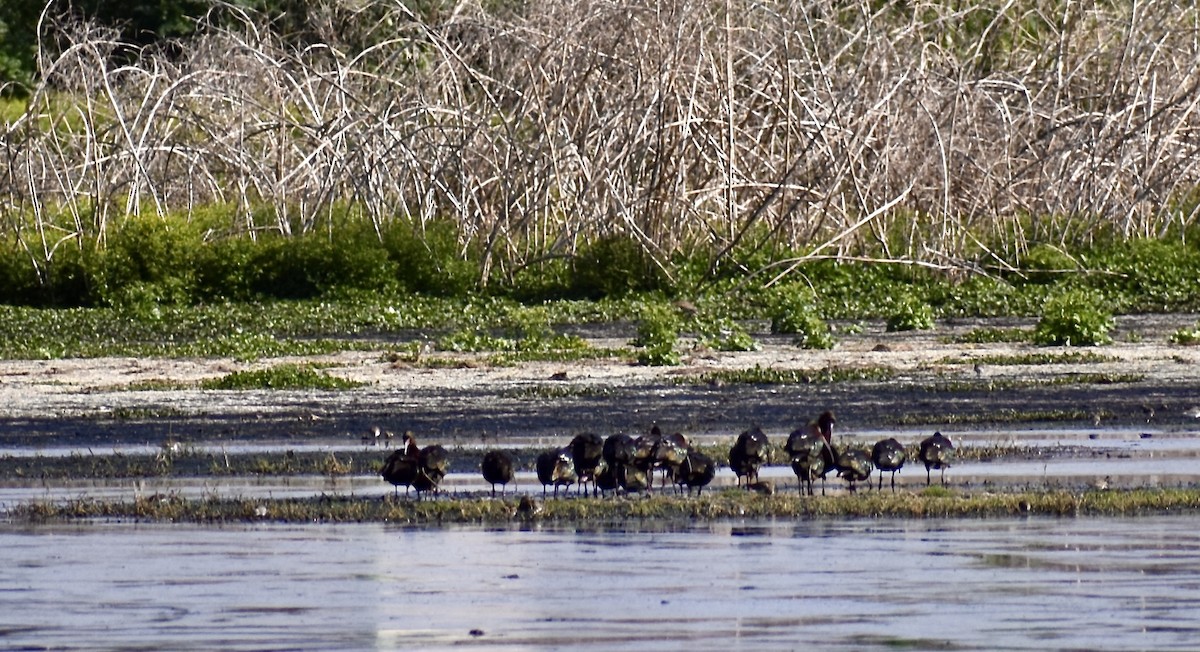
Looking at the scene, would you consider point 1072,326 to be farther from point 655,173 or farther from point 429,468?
point 429,468

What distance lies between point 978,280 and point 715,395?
8.94 meters

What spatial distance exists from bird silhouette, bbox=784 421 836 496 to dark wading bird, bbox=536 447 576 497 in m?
1.02

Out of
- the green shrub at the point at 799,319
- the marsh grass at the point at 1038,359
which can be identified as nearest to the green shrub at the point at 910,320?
the green shrub at the point at 799,319

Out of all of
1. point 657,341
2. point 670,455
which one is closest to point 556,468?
point 670,455

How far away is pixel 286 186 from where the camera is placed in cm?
2911

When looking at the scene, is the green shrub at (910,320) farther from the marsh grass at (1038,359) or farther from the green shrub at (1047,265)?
the green shrub at (1047,265)

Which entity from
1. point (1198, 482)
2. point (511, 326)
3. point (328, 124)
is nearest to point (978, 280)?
point (511, 326)

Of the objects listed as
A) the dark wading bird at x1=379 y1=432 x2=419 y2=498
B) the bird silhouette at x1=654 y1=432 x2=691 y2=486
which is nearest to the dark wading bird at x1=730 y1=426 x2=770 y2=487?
the bird silhouette at x1=654 y1=432 x2=691 y2=486

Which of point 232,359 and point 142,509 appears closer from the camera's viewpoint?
point 142,509

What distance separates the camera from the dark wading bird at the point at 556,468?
35.6 feet

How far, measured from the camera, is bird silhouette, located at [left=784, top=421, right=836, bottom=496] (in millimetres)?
11047

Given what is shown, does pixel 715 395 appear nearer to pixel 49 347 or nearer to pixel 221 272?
pixel 49 347

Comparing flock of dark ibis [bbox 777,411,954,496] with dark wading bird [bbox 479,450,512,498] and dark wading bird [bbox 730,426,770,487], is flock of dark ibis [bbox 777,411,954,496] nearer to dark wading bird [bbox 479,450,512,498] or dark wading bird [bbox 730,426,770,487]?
dark wading bird [bbox 730,426,770,487]

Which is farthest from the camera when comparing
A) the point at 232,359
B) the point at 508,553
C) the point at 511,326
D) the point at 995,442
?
the point at 511,326
